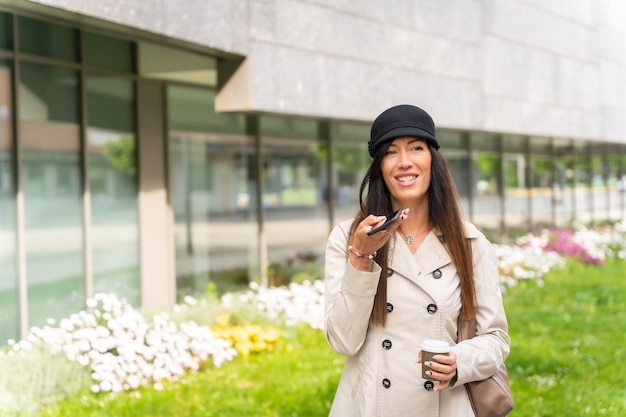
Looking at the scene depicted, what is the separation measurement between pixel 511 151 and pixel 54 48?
14157mm

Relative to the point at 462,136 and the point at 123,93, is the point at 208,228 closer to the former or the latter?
the point at 123,93

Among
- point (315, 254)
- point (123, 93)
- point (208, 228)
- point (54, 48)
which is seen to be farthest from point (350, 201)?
point (54, 48)

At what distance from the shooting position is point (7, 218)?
28.2 feet

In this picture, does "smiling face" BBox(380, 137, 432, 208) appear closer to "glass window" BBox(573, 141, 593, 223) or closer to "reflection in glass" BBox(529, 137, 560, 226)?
"reflection in glass" BBox(529, 137, 560, 226)

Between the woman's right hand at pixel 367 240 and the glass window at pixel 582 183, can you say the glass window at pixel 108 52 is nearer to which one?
the woman's right hand at pixel 367 240

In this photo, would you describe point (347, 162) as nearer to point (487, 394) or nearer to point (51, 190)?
point (51, 190)

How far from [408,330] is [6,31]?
6.82 metres

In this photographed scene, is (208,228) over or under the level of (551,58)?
under

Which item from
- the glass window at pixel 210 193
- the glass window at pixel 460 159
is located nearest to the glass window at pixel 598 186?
the glass window at pixel 460 159

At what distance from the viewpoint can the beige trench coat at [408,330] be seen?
3.05 meters

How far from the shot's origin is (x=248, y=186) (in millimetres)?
12383

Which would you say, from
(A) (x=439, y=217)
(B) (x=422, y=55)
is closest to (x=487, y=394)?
(A) (x=439, y=217)

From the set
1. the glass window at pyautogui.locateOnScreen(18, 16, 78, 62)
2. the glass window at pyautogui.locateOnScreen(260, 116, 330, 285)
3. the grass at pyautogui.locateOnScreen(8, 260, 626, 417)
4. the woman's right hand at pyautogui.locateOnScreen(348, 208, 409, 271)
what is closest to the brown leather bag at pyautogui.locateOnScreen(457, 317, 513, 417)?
the woman's right hand at pyautogui.locateOnScreen(348, 208, 409, 271)

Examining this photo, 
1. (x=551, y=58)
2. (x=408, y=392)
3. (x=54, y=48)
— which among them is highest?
(x=551, y=58)
